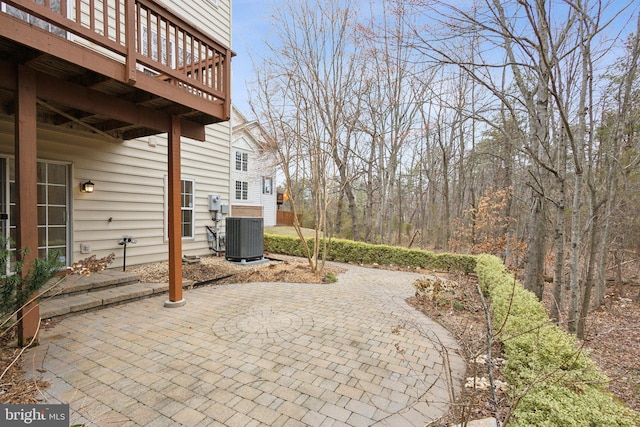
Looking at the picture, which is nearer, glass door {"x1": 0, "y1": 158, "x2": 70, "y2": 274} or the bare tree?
glass door {"x1": 0, "y1": 158, "x2": 70, "y2": 274}

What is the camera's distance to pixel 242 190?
15430mm

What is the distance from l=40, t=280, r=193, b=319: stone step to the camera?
3.67 meters

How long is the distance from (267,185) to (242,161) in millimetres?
2176

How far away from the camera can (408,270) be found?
332 inches

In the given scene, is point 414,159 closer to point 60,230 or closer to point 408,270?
point 408,270

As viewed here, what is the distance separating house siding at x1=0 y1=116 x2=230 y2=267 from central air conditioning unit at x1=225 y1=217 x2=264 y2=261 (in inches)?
33.7

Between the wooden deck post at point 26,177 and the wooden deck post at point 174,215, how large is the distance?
1.44 m

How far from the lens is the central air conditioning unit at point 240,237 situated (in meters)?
7.26

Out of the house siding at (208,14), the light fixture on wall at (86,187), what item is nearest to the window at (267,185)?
the house siding at (208,14)

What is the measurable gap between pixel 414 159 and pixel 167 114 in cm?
1356

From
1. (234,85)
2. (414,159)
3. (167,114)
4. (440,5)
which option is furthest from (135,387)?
(414,159)

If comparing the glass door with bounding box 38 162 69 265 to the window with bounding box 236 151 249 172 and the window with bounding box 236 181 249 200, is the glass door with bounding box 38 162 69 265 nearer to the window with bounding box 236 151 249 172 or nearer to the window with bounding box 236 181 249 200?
the window with bounding box 236 181 249 200

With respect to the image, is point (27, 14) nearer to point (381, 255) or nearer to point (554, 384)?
point (554, 384)

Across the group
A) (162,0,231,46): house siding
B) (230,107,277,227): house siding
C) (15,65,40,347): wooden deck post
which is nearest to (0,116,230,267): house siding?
(15,65,40,347): wooden deck post
